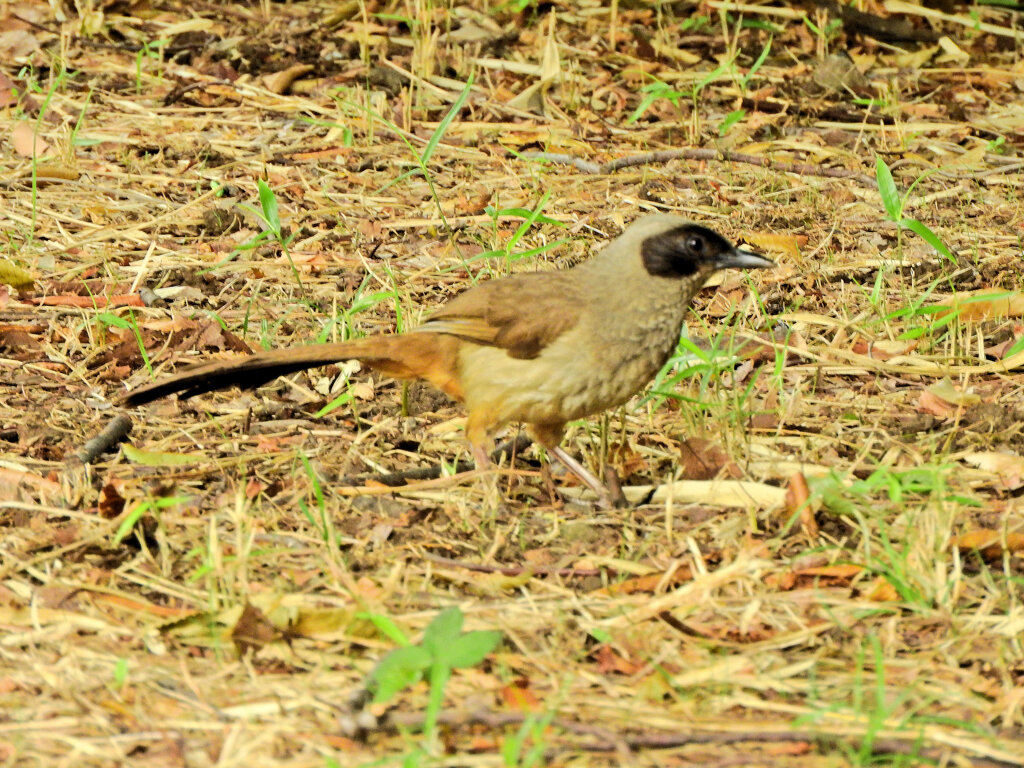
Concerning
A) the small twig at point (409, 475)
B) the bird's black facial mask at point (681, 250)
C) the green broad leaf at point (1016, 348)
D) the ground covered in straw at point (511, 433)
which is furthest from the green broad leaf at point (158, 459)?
the green broad leaf at point (1016, 348)

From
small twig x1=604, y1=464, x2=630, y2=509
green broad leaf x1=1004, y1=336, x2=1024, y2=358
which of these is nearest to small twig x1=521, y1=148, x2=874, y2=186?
green broad leaf x1=1004, y1=336, x2=1024, y2=358

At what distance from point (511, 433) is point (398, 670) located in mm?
1870

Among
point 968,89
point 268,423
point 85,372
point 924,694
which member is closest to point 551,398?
point 268,423

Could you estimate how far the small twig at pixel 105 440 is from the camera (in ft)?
13.7

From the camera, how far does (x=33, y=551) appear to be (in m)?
3.59

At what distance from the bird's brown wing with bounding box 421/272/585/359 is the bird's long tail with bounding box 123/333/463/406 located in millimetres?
65

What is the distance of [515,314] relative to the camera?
4.12 m

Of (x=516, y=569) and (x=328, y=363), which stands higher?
(x=328, y=363)

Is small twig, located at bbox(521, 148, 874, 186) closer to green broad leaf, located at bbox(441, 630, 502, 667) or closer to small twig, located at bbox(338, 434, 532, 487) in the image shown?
small twig, located at bbox(338, 434, 532, 487)

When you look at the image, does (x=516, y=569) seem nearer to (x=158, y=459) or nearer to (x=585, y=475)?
(x=585, y=475)

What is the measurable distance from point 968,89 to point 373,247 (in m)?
3.54

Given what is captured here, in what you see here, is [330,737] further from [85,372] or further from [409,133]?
[409,133]

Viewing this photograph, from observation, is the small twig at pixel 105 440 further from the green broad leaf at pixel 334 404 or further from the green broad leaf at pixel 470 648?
the green broad leaf at pixel 470 648

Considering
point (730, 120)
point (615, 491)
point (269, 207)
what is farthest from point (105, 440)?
point (730, 120)
